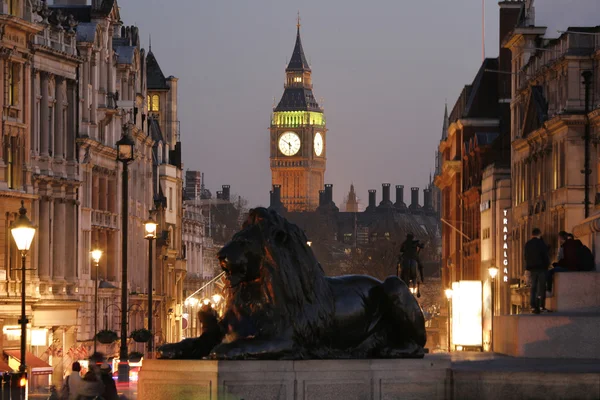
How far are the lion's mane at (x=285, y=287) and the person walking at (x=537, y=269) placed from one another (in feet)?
25.6

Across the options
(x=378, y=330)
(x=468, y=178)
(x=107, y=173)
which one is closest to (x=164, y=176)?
(x=468, y=178)

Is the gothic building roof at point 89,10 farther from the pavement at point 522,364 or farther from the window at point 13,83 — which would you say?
the pavement at point 522,364

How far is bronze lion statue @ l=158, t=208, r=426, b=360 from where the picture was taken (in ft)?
63.9

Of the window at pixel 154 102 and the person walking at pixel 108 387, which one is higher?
the window at pixel 154 102

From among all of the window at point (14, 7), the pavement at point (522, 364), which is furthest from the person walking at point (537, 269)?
the window at point (14, 7)

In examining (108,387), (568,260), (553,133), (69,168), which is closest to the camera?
(108,387)

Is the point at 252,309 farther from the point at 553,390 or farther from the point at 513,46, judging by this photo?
the point at 513,46

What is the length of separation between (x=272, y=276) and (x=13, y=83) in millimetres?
46886

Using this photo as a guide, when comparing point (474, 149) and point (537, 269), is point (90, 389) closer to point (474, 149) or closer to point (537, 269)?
point (537, 269)

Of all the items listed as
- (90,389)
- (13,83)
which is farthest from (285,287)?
(13,83)

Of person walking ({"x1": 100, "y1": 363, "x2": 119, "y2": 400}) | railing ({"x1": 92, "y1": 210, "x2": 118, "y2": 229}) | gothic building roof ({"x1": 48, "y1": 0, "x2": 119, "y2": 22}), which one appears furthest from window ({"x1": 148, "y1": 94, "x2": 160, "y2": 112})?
person walking ({"x1": 100, "y1": 363, "x2": 119, "y2": 400})

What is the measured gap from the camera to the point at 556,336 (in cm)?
2334

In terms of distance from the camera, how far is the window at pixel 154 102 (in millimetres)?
122500

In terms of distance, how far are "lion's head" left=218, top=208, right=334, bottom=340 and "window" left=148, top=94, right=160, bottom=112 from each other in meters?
103
